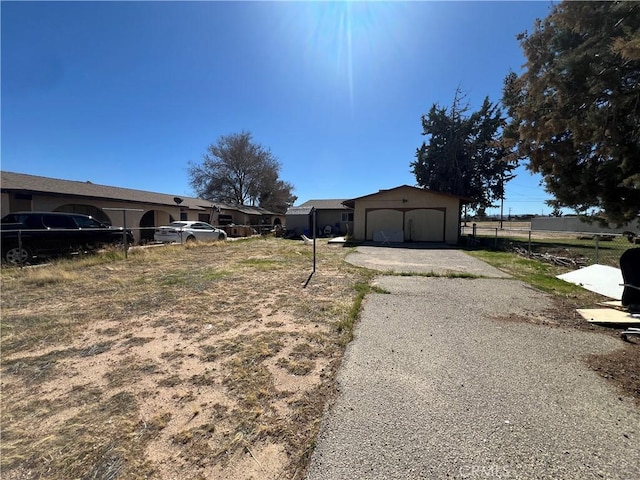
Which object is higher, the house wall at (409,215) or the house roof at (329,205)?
the house roof at (329,205)

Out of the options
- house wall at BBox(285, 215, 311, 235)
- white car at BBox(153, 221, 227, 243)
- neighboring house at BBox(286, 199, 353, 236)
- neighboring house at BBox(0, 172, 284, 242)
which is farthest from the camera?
neighboring house at BBox(286, 199, 353, 236)

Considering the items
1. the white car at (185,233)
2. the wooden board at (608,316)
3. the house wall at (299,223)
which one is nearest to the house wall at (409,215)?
the house wall at (299,223)

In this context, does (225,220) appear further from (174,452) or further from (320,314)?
(174,452)

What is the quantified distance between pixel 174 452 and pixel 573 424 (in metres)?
3.05

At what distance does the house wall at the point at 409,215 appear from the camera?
1933 centimetres

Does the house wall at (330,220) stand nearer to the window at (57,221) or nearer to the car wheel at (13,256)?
the window at (57,221)

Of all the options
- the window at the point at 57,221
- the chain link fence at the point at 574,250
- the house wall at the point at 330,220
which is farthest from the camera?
the house wall at the point at 330,220

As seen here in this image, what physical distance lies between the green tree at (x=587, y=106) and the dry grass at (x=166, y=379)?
4753mm

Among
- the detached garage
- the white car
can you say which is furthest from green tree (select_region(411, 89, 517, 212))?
the white car

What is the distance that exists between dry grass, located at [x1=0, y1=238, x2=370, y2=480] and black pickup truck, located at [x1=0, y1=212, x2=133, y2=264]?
3028 millimetres

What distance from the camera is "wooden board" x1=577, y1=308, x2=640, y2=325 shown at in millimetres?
4367

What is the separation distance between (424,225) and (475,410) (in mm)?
18475

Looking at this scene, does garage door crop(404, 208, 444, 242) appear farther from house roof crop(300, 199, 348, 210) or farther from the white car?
the white car

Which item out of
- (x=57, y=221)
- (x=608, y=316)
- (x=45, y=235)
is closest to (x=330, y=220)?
(x=57, y=221)
